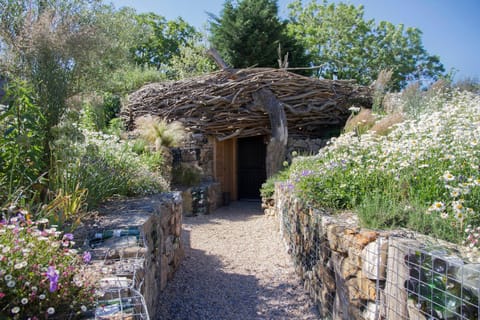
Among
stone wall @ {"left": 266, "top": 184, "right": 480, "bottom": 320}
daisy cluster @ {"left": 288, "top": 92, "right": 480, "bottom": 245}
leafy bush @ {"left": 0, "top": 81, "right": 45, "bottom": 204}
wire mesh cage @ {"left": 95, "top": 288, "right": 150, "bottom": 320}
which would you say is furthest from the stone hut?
wire mesh cage @ {"left": 95, "top": 288, "right": 150, "bottom": 320}

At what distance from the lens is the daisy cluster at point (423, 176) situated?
2.40 meters

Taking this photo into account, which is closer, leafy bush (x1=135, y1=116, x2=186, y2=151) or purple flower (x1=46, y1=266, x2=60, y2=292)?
purple flower (x1=46, y1=266, x2=60, y2=292)

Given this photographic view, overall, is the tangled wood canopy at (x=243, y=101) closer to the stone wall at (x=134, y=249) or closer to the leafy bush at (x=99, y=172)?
the leafy bush at (x=99, y=172)

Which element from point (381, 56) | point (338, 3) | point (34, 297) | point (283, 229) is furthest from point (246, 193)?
point (338, 3)

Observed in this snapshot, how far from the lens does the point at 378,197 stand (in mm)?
2660

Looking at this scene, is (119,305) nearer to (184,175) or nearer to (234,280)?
(234,280)

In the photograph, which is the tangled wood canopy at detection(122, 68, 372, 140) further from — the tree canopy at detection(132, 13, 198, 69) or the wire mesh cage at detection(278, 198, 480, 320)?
the tree canopy at detection(132, 13, 198, 69)

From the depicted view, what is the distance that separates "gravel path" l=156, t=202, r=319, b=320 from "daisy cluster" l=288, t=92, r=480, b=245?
3.47 feet

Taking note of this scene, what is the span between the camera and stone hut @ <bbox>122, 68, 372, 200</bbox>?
26.5 ft

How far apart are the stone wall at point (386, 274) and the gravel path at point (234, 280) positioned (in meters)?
0.46

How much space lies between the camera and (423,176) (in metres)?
2.81

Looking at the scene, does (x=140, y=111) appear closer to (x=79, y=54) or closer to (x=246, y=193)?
(x=246, y=193)

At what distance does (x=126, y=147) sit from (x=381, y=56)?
55.7ft

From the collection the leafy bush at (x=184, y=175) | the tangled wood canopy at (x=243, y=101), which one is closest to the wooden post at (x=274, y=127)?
the tangled wood canopy at (x=243, y=101)
